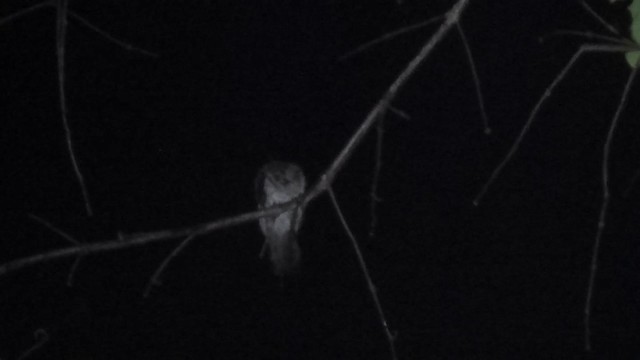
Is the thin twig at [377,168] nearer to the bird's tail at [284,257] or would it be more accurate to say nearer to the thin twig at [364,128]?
the thin twig at [364,128]

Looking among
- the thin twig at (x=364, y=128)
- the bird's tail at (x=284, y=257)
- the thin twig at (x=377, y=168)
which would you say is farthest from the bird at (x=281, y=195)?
the thin twig at (x=364, y=128)

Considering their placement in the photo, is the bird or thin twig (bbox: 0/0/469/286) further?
the bird

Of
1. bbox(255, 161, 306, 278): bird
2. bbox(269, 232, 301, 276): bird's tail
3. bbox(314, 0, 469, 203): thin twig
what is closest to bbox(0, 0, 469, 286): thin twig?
bbox(314, 0, 469, 203): thin twig

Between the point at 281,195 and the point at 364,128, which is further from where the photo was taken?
the point at 281,195

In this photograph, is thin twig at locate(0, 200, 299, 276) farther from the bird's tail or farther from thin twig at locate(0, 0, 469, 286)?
the bird's tail

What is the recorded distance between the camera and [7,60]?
3.19m

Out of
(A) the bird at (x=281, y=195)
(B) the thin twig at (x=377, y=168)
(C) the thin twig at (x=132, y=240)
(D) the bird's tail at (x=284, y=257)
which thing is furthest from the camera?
(D) the bird's tail at (x=284, y=257)

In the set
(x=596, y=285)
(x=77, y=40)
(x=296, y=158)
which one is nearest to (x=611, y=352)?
(x=596, y=285)

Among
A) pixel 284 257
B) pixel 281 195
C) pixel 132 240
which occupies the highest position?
pixel 132 240

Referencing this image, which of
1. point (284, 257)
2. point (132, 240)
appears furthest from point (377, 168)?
point (284, 257)

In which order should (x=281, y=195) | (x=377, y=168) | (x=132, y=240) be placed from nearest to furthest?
1. (x=132, y=240)
2. (x=377, y=168)
3. (x=281, y=195)

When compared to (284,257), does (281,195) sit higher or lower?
higher

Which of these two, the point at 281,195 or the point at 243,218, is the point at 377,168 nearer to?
the point at 243,218

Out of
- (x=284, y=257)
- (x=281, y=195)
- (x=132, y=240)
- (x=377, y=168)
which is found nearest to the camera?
(x=132, y=240)
